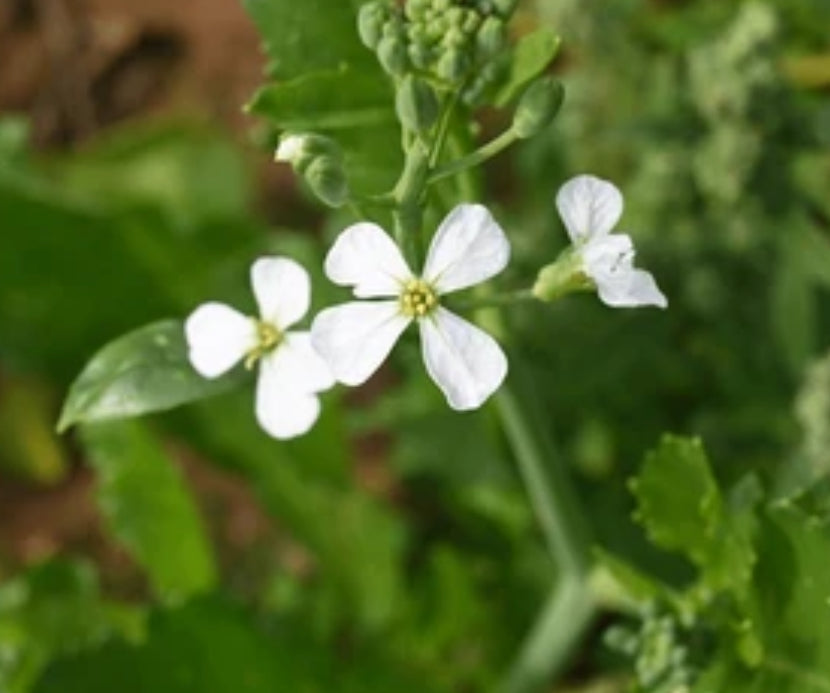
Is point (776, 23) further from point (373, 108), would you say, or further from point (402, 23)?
point (402, 23)

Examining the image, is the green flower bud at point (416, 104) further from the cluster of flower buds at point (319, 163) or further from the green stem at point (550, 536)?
the green stem at point (550, 536)

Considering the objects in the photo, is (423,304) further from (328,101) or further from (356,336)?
(328,101)

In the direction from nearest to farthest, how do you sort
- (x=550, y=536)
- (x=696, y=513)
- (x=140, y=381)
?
(x=140, y=381) → (x=696, y=513) → (x=550, y=536)

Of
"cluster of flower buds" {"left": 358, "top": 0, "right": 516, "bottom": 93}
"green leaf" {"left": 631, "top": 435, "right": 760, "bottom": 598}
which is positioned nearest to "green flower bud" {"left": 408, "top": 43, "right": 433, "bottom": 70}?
"cluster of flower buds" {"left": 358, "top": 0, "right": 516, "bottom": 93}

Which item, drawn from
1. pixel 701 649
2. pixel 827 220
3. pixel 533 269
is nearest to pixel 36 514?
pixel 533 269

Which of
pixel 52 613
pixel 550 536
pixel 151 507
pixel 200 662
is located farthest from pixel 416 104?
pixel 52 613

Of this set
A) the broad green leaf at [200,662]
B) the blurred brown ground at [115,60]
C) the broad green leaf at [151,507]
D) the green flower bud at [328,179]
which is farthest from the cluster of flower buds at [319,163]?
the blurred brown ground at [115,60]

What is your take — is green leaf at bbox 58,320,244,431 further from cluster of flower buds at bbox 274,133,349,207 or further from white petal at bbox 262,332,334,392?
cluster of flower buds at bbox 274,133,349,207
